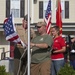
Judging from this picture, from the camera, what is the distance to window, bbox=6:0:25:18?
29203 mm

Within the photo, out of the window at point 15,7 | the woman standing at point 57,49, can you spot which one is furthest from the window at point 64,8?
the woman standing at point 57,49

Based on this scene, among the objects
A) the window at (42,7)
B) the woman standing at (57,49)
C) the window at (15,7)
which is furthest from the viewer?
the window at (15,7)

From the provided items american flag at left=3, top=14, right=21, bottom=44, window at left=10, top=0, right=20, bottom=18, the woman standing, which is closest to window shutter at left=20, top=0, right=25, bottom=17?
window at left=10, top=0, right=20, bottom=18

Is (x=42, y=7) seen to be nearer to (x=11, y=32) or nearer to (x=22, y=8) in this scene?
(x=22, y=8)

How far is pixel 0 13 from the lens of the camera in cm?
2877

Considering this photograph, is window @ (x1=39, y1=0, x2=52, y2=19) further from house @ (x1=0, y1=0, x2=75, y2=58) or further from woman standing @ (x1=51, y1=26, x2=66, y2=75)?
woman standing @ (x1=51, y1=26, x2=66, y2=75)

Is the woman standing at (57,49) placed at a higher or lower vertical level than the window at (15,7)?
lower

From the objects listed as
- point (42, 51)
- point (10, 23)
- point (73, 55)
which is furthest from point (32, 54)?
point (73, 55)

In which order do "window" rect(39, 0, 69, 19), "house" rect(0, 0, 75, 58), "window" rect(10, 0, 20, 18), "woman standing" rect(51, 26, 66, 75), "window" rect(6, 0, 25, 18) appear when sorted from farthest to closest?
"window" rect(10, 0, 20, 18)
"window" rect(6, 0, 25, 18)
"window" rect(39, 0, 69, 19)
"house" rect(0, 0, 75, 58)
"woman standing" rect(51, 26, 66, 75)

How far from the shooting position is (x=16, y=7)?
2969cm

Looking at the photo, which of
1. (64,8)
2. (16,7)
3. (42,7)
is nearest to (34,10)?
(42,7)

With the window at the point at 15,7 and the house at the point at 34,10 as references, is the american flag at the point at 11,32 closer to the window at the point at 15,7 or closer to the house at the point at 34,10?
the house at the point at 34,10

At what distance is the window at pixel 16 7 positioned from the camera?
2920cm

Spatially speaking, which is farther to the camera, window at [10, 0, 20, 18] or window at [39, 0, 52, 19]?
window at [10, 0, 20, 18]
